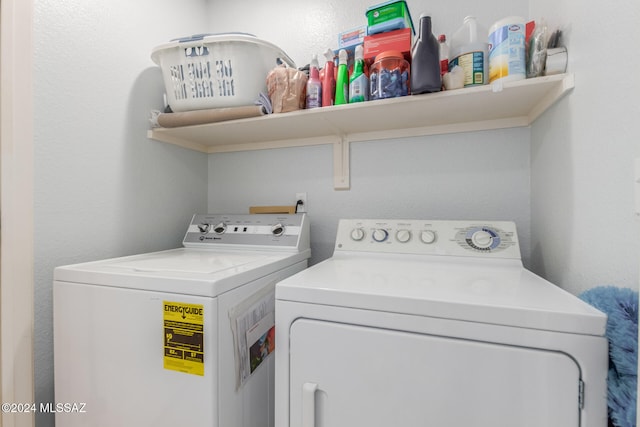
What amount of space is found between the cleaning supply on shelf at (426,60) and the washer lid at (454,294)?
667 millimetres

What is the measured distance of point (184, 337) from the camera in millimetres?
829

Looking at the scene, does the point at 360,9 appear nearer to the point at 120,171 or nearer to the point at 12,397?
the point at 120,171

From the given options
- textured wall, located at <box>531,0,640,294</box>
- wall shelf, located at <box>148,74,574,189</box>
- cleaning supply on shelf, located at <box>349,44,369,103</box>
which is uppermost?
cleaning supply on shelf, located at <box>349,44,369,103</box>

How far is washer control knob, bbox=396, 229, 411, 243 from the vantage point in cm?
126

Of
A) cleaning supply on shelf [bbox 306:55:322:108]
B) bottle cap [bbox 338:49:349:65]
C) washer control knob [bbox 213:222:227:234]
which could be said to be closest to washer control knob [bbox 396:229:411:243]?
cleaning supply on shelf [bbox 306:55:322:108]

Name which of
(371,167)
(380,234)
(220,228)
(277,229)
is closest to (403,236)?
(380,234)

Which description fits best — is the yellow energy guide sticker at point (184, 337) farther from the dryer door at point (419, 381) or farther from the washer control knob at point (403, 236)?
the washer control knob at point (403, 236)

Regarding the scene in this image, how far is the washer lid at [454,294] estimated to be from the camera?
23.5 inches

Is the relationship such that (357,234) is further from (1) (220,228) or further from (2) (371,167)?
(1) (220,228)

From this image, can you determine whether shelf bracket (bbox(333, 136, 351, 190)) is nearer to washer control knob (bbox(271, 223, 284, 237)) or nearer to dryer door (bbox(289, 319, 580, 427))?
washer control knob (bbox(271, 223, 284, 237))

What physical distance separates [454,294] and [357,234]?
653 millimetres

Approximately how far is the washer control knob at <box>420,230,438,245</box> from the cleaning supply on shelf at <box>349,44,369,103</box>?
617 millimetres

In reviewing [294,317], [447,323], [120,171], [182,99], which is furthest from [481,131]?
[120,171]

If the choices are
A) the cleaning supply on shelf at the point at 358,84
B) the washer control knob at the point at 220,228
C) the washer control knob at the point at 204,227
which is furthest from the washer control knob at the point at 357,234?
the washer control knob at the point at 204,227
